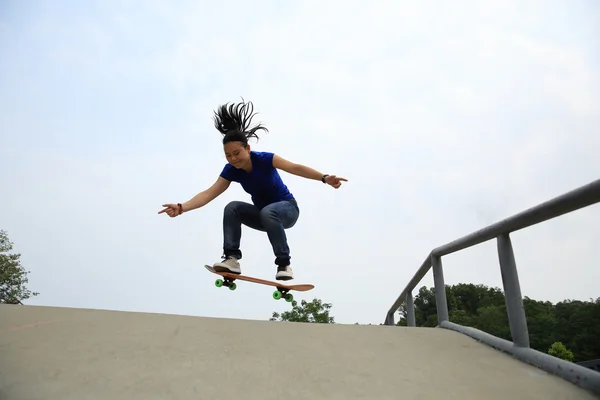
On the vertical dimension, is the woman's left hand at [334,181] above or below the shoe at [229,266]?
above

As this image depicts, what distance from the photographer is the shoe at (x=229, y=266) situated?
441cm

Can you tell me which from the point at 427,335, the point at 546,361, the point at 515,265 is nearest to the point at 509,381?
the point at 546,361

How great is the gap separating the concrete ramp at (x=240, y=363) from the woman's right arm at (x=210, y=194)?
188cm

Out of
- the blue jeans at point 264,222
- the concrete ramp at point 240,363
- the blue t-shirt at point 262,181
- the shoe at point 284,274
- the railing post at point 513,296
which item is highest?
the blue t-shirt at point 262,181

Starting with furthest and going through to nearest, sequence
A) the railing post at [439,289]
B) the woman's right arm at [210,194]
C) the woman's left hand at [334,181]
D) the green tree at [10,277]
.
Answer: the green tree at [10,277], the woman's right arm at [210,194], the woman's left hand at [334,181], the railing post at [439,289]

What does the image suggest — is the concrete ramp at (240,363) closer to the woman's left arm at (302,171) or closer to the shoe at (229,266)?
the shoe at (229,266)

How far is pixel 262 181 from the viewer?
14.9ft

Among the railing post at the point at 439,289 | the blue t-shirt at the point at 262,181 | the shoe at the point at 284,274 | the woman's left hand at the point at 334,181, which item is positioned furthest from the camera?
the blue t-shirt at the point at 262,181

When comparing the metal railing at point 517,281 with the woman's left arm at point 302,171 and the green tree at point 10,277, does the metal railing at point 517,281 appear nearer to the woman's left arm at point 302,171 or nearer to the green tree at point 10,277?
the woman's left arm at point 302,171

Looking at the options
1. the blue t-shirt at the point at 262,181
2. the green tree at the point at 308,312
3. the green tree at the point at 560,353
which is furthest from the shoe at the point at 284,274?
the green tree at the point at 308,312

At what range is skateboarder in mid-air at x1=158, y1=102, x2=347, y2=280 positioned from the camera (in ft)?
14.3

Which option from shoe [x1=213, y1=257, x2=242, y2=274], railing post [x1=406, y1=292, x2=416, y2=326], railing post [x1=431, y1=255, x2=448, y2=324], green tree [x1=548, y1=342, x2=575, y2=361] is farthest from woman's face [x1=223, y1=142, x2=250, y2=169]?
→ green tree [x1=548, y1=342, x2=575, y2=361]

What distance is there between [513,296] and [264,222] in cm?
250

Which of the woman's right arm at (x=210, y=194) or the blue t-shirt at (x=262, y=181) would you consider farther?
the woman's right arm at (x=210, y=194)
